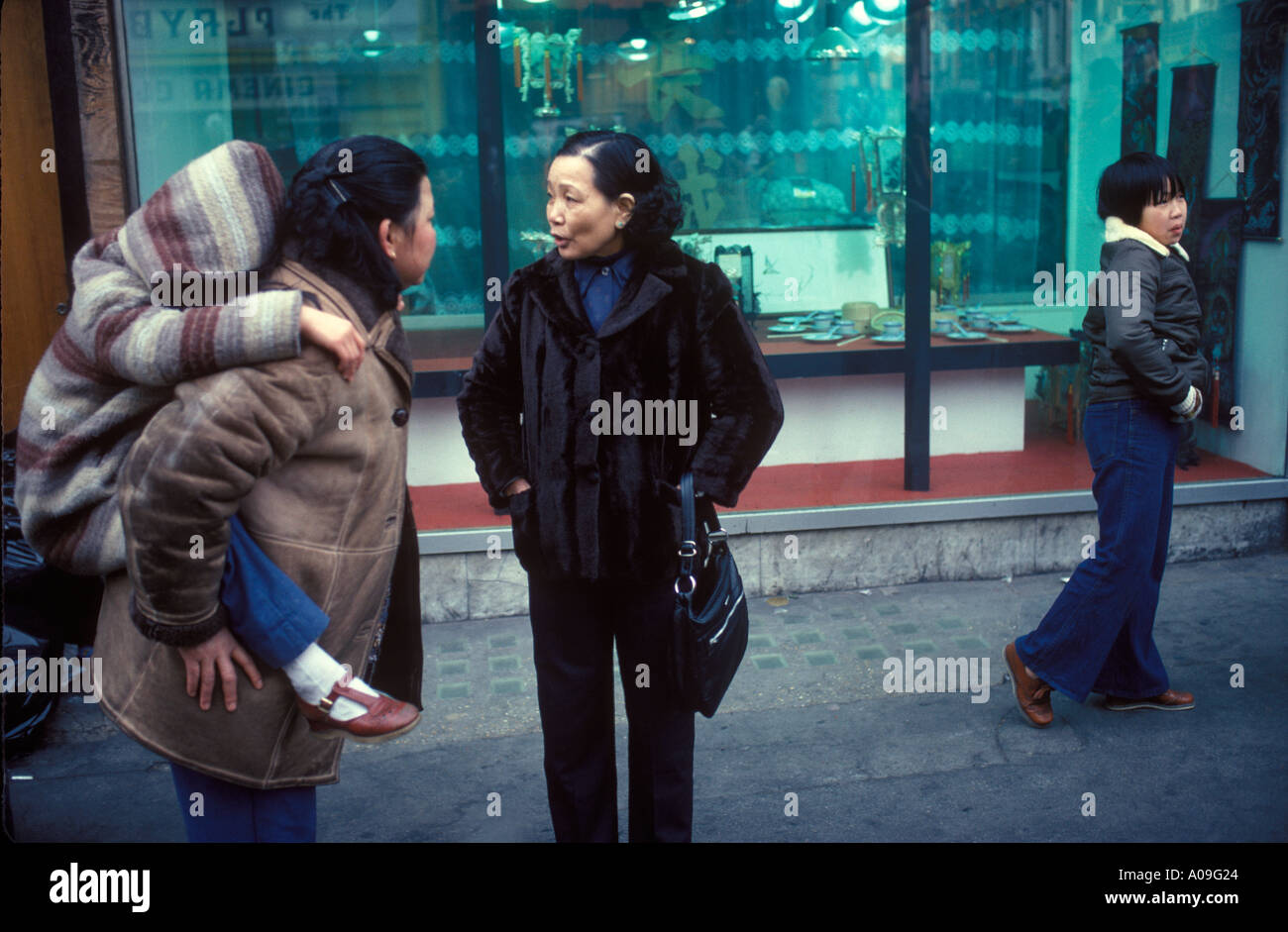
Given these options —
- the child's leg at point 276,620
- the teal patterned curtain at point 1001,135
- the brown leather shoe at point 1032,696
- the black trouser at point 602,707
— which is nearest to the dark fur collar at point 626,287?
the black trouser at point 602,707

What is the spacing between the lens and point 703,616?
3.00m

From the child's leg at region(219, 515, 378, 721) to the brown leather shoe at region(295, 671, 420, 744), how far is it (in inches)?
0.4

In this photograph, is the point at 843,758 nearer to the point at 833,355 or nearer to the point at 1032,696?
the point at 1032,696

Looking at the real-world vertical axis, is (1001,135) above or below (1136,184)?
above

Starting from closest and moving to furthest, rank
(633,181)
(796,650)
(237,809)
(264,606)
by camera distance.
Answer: (264,606), (237,809), (633,181), (796,650)

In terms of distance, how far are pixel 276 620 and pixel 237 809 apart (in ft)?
1.40

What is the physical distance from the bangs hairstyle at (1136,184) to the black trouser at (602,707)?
2.24 meters

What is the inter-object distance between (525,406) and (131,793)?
82.7 inches

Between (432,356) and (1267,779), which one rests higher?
(432,356)

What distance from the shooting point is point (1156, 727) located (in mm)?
4371

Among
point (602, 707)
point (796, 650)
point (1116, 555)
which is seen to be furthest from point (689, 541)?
point (796, 650)

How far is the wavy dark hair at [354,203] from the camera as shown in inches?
90.1
